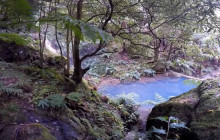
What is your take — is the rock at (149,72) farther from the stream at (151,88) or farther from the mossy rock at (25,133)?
the mossy rock at (25,133)

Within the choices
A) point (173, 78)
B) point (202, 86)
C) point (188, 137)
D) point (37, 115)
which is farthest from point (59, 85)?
point (173, 78)

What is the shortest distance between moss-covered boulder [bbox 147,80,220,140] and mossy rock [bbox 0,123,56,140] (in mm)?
1915

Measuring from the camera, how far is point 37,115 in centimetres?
234

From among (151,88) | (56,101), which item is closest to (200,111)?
(56,101)

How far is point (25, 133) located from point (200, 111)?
2.42 m

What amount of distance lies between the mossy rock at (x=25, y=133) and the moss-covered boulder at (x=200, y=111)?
192cm

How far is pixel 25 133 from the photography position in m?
1.84

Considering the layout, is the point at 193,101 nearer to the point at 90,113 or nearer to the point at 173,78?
the point at 90,113

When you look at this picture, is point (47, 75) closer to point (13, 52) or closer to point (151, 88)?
point (13, 52)

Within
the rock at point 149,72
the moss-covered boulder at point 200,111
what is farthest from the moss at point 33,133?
the rock at point 149,72

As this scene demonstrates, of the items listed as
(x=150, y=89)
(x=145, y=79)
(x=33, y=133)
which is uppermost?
(x=33, y=133)

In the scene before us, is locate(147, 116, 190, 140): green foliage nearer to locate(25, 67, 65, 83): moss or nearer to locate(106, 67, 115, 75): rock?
locate(25, 67, 65, 83): moss

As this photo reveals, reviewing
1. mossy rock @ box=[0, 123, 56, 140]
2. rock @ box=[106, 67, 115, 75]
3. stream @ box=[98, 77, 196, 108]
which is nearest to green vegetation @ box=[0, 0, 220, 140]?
mossy rock @ box=[0, 123, 56, 140]

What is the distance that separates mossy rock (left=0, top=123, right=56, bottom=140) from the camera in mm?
1815
